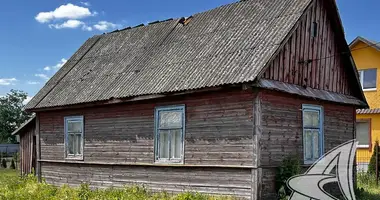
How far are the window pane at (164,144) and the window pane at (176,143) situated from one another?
0.64ft

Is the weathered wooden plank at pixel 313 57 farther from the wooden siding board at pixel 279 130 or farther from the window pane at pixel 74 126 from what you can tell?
the window pane at pixel 74 126

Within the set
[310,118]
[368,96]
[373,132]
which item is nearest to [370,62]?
[368,96]

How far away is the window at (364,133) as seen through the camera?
24609mm

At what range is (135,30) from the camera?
19250 mm

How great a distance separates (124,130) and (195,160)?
9.60 feet

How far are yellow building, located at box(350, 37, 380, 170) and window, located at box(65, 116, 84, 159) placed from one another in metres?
13.6

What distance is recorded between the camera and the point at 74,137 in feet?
55.9

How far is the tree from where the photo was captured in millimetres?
80000

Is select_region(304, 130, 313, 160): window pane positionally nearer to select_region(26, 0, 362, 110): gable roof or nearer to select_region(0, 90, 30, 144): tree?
select_region(26, 0, 362, 110): gable roof

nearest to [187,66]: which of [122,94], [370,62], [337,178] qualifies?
[122,94]

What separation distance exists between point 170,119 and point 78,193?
384 cm

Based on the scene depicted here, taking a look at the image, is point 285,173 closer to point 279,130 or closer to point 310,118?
point 279,130

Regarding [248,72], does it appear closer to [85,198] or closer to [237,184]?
[237,184]

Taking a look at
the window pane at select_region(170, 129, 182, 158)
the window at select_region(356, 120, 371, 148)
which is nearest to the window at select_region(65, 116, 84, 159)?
the window pane at select_region(170, 129, 182, 158)
